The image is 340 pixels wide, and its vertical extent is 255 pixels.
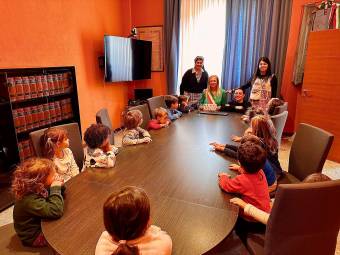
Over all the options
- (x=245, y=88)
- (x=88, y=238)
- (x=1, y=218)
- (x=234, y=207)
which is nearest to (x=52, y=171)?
(x=88, y=238)

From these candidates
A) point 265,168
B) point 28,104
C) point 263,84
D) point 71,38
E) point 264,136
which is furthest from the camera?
point 263,84

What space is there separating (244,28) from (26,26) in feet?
11.1

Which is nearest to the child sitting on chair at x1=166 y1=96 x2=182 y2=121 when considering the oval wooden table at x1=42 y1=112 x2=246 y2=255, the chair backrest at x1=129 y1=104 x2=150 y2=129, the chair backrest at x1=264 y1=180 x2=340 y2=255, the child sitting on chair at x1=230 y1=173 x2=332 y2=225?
the chair backrest at x1=129 y1=104 x2=150 y2=129

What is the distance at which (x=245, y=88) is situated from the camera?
4414mm

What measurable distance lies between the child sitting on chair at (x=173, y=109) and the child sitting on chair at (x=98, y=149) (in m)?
1.27

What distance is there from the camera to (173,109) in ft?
10.6

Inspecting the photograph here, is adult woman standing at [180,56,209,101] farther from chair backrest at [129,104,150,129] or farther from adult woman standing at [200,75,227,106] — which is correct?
chair backrest at [129,104,150,129]

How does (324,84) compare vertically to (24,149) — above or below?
above

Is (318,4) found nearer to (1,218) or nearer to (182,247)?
(182,247)

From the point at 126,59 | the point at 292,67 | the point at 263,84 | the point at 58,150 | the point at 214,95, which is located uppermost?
the point at 126,59

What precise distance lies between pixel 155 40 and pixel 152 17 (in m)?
0.45

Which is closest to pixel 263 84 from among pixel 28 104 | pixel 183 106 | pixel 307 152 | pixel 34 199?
pixel 183 106

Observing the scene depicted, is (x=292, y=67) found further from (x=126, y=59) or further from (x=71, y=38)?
(x=71, y=38)

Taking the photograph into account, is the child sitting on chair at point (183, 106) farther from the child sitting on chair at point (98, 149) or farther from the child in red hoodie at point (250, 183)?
the child in red hoodie at point (250, 183)
